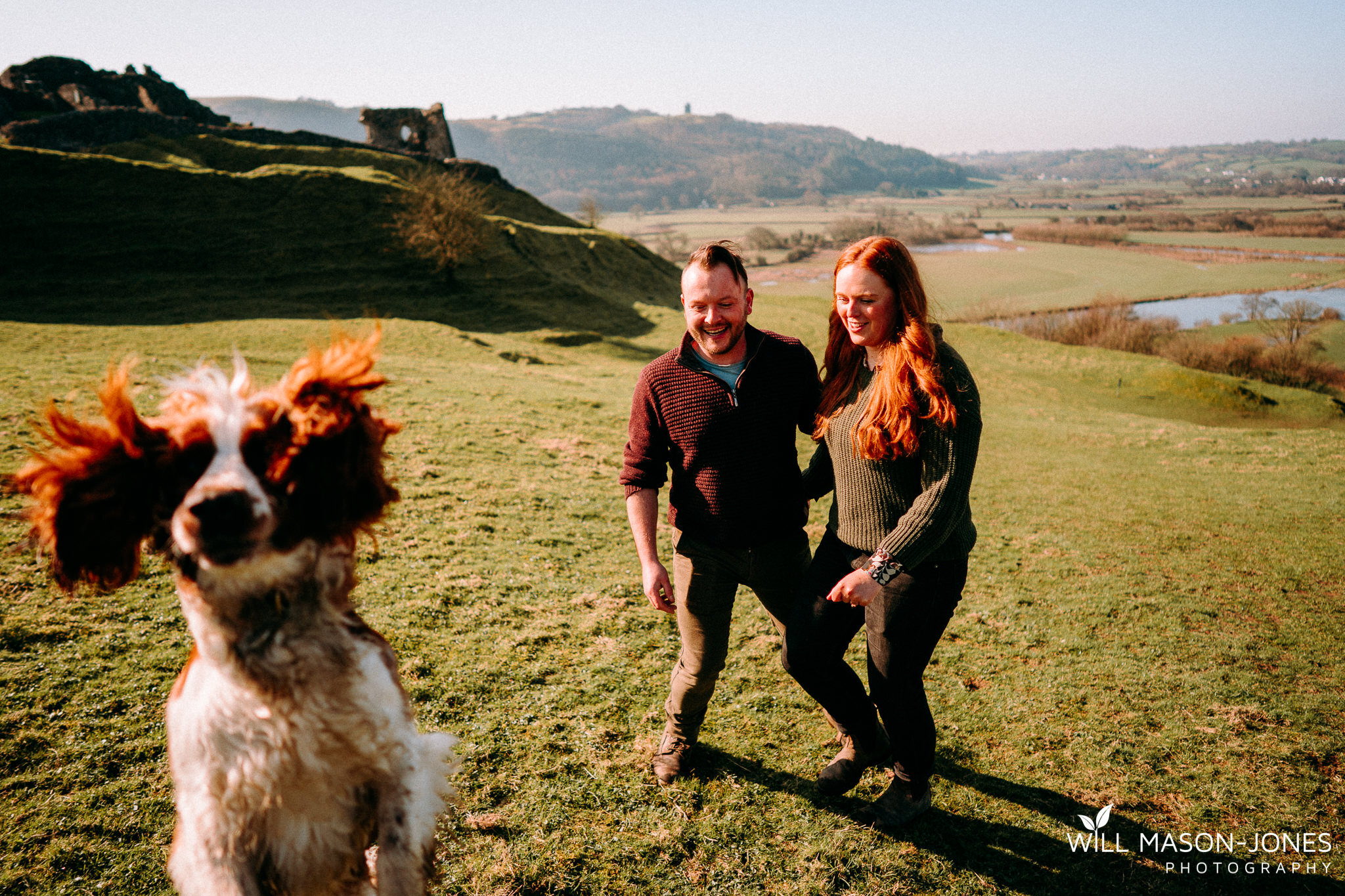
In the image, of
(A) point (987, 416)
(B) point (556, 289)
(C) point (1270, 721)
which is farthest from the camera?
(B) point (556, 289)

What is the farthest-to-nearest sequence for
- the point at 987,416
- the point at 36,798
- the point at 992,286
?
the point at 992,286 < the point at 987,416 < the point at 36,798

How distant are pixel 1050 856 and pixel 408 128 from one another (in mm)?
61983

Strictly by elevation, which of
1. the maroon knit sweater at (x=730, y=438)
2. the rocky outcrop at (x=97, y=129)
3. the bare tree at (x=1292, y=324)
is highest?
the rocky outcrop at (x=97, y=129)

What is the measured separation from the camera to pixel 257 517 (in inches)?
53.7

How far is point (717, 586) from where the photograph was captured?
3.51 metres

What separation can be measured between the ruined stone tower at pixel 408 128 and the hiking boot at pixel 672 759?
5809 cm

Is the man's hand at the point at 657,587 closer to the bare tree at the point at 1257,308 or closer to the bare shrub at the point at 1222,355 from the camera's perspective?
the bare shrub at the point at 1222,355

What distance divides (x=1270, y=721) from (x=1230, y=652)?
50.6 inches

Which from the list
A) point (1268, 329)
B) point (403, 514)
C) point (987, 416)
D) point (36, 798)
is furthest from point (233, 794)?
point (1268, 329)

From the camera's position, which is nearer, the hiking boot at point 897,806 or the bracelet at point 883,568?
→ the bracelet at point 883,568

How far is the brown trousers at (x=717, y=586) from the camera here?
3494mm

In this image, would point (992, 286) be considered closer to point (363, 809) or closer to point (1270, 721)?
point (1270, 721)

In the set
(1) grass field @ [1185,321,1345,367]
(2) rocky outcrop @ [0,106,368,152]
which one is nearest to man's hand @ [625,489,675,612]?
(2) rocky outcrop @ [0,106,368,152]

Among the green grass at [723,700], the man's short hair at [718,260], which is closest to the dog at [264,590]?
the green grass at [723,700]
